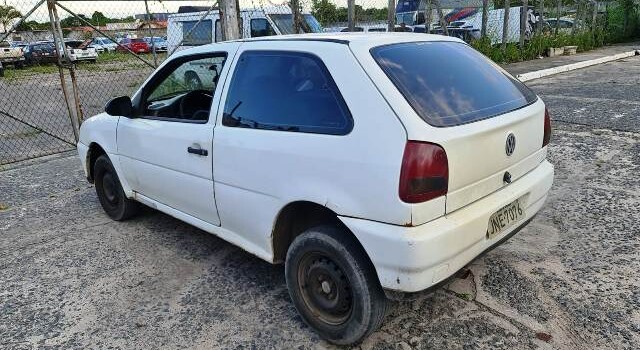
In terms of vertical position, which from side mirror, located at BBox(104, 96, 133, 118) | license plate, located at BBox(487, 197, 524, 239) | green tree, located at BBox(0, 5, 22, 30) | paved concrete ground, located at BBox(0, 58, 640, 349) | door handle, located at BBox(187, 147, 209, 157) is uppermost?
green tree, located at BBox(0, 5, 22, 30)

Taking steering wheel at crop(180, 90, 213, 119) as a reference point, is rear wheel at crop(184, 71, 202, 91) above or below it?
above

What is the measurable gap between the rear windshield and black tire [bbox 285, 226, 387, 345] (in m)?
0.76

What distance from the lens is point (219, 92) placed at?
3059 mm

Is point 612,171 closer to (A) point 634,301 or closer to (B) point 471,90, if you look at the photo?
(A) point 634,301

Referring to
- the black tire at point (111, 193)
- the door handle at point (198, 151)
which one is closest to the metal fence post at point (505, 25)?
the black tire at point (111, 193)

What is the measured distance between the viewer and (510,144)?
8.50ft

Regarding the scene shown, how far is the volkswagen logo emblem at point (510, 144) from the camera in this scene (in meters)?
2.56

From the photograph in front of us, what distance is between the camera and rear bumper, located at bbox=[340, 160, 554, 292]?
214 centimetres

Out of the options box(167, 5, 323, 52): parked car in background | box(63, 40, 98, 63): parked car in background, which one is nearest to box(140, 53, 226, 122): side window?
box(167, 5, 323, 52): parked car in background

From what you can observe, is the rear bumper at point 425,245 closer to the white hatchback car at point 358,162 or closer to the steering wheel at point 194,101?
the white hatchback car at point 358,162

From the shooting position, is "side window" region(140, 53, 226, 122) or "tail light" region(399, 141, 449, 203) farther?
"side window" region(140, 53, 226, 122)

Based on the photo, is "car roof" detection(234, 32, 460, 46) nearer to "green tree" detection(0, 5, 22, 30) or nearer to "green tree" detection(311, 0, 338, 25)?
"green tree" detection(0, 5, 22, 30)

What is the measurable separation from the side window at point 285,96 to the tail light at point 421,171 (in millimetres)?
349

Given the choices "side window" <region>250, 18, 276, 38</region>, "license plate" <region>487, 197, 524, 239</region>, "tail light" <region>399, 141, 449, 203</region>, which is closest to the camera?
"tail light" <region>399, 141, 449, 203</region>
